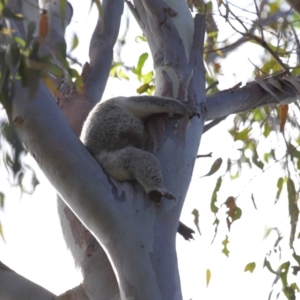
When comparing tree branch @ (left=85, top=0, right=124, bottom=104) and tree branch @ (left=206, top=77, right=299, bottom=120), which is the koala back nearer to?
tree branch @ (left=85, top=0, right=124, bottom=104)

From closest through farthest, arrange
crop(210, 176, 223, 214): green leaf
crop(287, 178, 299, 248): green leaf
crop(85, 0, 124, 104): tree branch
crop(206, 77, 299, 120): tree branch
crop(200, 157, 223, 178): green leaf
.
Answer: crop(206, 77, 299, 120): tree branch, crop(85, 0, 124, 104): tree branch, crop(287, 178, 299, 248): green leaf, crop(200, 157, 223, 178): green leaf, crop(210, 176, 223, 214): green leaf

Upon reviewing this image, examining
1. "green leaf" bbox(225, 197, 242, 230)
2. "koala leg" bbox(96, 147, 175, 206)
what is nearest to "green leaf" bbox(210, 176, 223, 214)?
"green leaf" bbox(225, 197, 242, 230)

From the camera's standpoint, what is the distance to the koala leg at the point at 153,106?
264cm

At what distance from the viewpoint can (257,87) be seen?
3154 millimetres

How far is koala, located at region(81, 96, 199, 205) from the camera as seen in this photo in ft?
8.02

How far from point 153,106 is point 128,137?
0.20 m

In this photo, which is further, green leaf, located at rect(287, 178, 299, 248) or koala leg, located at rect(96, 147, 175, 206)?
green leaf, located at rect(287, 178, 299, 248)

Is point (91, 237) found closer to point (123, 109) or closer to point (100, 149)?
point (100, 149)

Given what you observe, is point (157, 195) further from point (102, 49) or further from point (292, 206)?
point (292, 206)

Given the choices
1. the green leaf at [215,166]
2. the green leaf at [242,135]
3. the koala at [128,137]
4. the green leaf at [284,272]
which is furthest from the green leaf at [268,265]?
the koala at [128,137]

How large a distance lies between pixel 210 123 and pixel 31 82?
1.48m

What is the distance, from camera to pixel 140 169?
8.27 ft

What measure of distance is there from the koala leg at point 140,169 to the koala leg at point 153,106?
191 mm

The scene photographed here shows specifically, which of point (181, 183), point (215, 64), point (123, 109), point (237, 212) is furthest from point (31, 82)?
point (215, 64)
